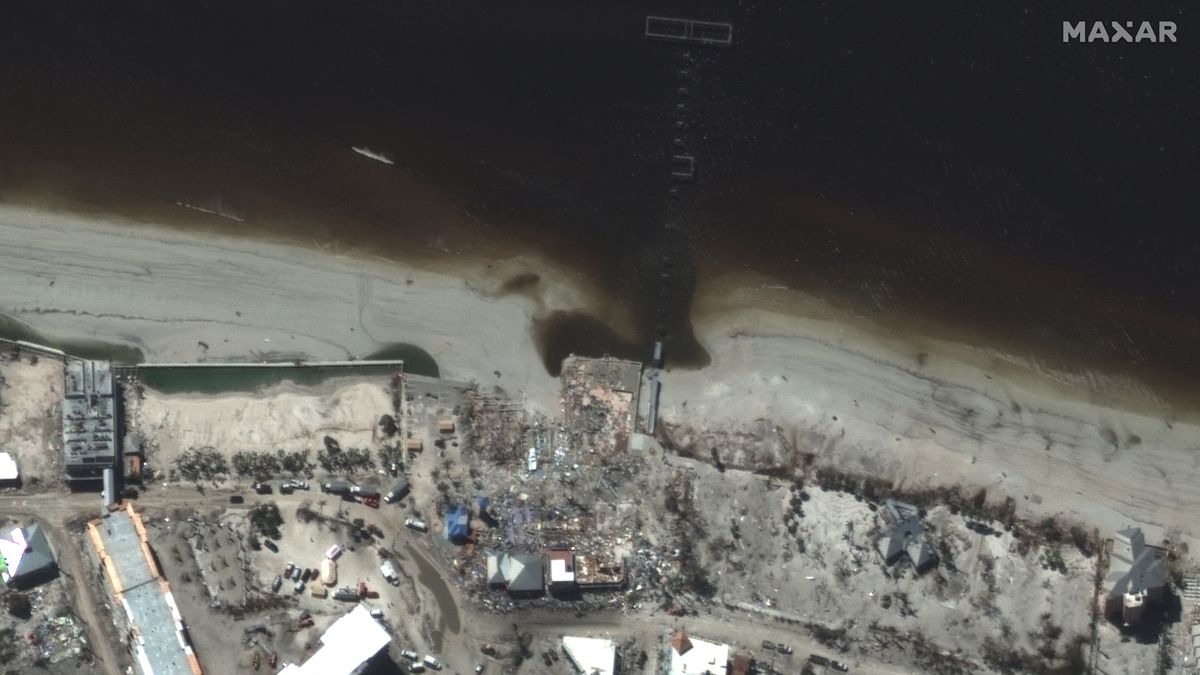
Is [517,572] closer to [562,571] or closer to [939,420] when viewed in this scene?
[562,571]

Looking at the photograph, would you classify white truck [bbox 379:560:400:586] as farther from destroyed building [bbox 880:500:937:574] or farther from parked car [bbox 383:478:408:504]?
destroyed building [bbox 880:500:937:574]

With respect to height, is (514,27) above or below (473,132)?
above

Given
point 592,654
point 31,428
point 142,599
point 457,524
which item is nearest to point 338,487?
point 457,524

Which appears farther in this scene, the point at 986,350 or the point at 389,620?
the point at 986,350

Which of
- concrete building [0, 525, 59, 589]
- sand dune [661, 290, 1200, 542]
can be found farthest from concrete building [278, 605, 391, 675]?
sand dune [661, 290, 1200, 542]

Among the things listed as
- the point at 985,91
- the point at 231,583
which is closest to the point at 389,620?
the point at 231,583

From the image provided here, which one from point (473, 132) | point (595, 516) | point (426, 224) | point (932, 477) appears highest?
point (473, 132)

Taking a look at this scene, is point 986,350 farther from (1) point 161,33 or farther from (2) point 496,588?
(1) point 161,33
